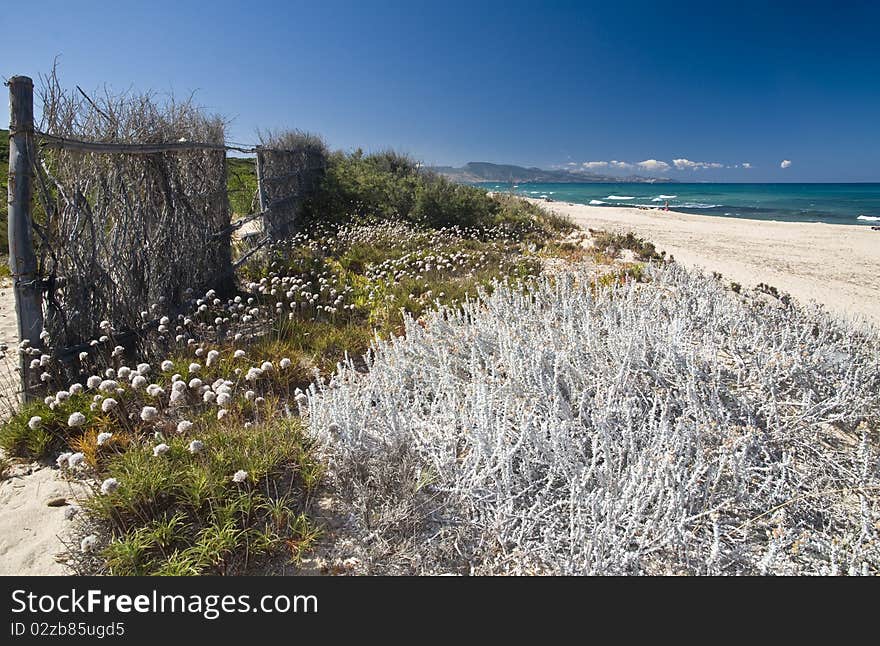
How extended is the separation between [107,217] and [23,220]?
101cm

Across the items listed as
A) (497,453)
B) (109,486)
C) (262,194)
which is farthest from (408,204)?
(109,486)

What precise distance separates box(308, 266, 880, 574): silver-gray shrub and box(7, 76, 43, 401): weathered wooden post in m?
2.75

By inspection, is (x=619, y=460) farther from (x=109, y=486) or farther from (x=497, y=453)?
(x=109, y=486)

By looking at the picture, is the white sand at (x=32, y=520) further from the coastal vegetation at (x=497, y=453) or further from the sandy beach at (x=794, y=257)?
the sandy beach at (x=794, y=257)

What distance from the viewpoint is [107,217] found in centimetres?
435

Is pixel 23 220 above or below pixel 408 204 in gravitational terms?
below

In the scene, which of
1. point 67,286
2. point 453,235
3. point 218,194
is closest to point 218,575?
point 67,286

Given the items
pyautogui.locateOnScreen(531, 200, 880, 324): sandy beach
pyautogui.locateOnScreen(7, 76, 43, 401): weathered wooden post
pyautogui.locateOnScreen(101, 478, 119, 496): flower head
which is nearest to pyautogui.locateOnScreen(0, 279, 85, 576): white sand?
pyautogui.locateOnScreen(101, 478, 119, 496): flower head

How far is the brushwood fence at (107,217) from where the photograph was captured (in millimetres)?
3445

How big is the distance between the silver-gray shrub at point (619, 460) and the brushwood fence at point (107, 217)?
2.83 m

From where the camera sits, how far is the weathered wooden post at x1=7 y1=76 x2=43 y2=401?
330 centimetres

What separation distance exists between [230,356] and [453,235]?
25.2 feet
